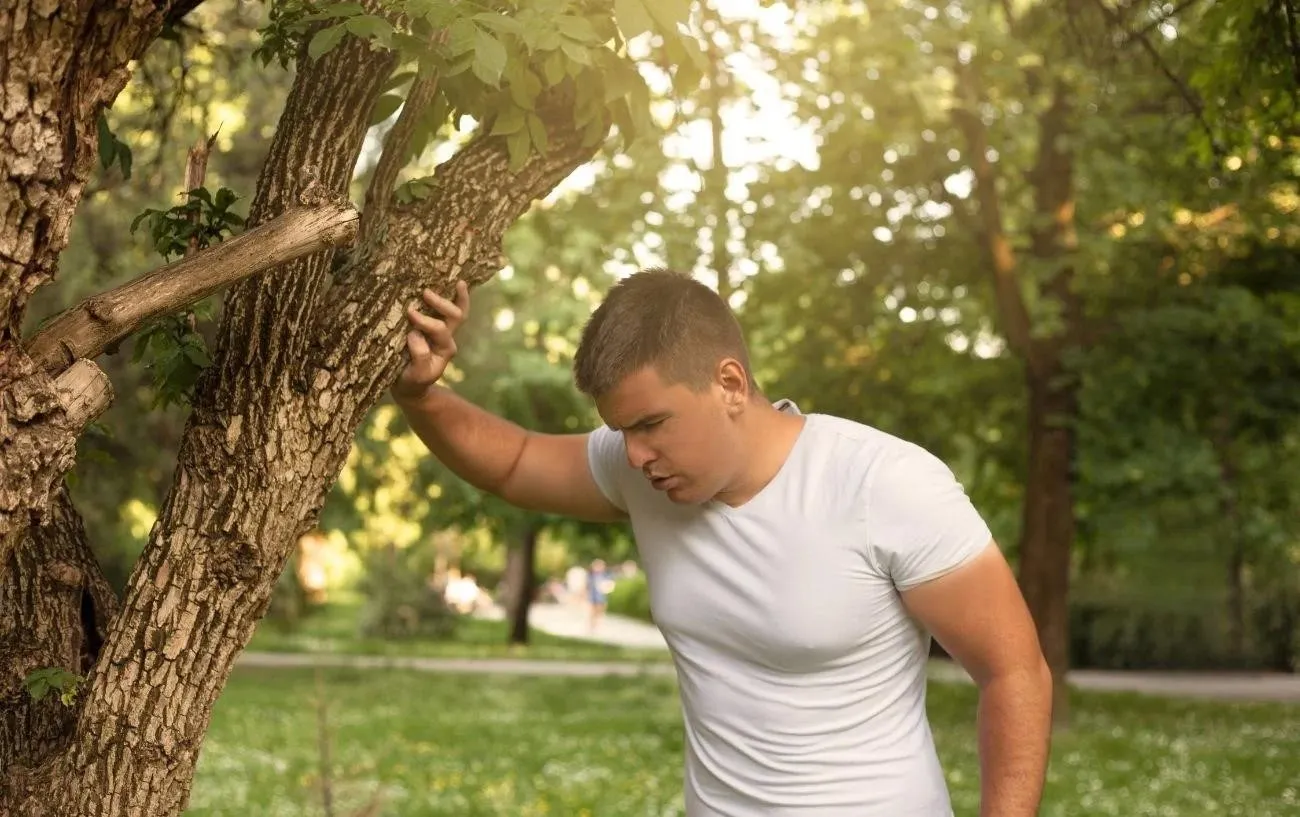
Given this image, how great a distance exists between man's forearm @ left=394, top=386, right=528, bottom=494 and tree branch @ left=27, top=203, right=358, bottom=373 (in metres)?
0.72

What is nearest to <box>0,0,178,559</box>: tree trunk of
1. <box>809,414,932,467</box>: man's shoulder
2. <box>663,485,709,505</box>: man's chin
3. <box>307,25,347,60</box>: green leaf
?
<box>307,25,347,60</box>: green leaf

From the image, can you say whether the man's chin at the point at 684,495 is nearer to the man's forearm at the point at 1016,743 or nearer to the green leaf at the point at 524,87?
the man's forearm at the point at 1016,743

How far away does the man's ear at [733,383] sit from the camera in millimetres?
2770

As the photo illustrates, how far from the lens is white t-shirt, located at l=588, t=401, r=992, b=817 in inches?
104

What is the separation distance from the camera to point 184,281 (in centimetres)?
228

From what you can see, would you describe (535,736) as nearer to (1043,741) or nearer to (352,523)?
(352,523)

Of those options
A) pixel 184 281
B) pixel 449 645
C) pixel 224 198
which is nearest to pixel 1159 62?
pixel 224 198

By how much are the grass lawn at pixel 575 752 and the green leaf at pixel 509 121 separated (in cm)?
329

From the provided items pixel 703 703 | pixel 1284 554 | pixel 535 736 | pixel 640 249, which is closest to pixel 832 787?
pixel 703 703

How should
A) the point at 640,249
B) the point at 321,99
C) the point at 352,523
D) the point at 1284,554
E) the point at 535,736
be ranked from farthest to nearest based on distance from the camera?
the point at 1284,554 → the point at 352,523 → the point at 535,736 → the point at 640,249 → the point at 321,99

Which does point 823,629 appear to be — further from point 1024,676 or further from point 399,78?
point 399,78

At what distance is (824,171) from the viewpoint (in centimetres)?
1405

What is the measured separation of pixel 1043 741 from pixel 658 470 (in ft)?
2.76

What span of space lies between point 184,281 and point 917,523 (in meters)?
1.29
